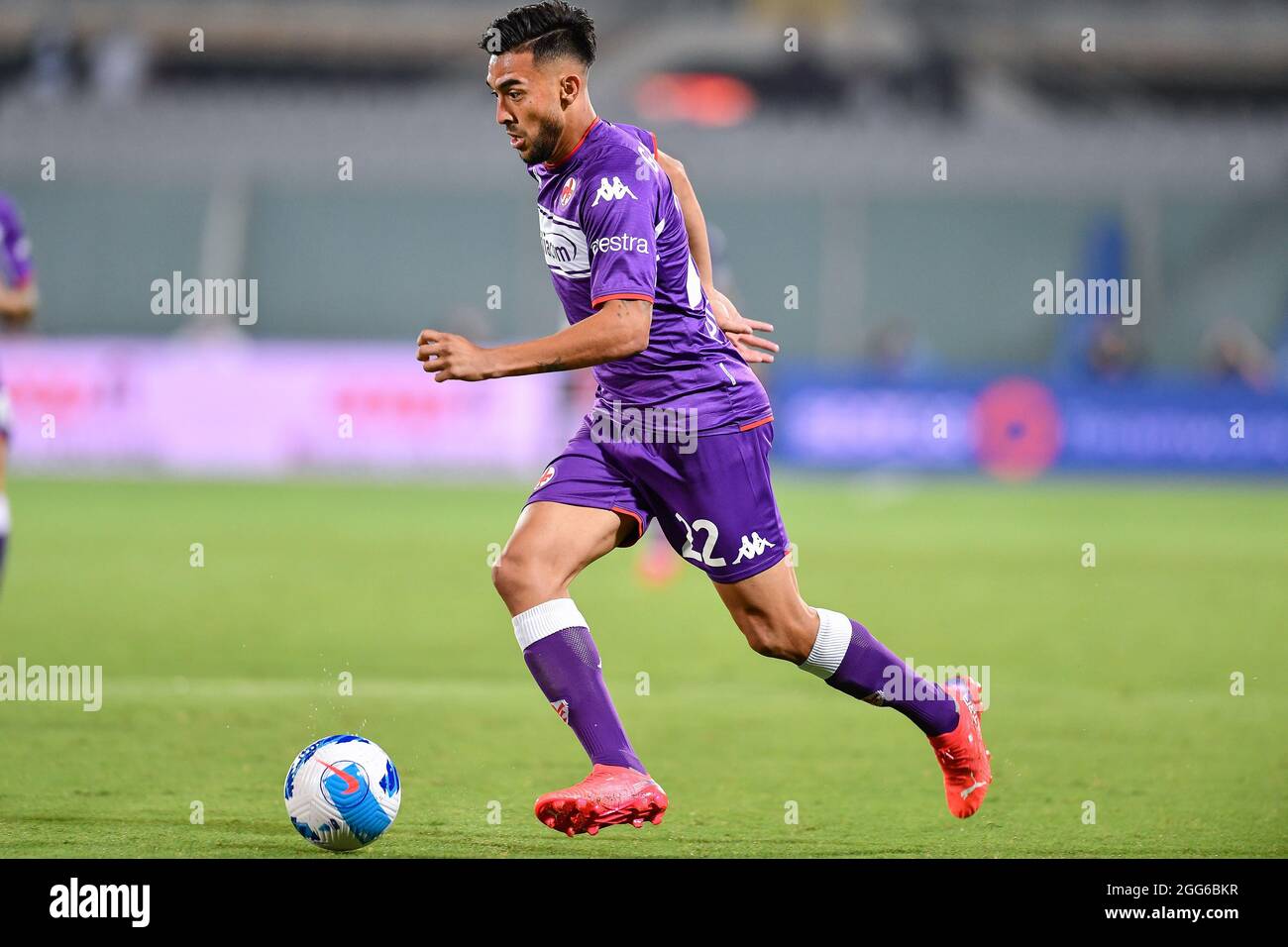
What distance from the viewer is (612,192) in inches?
186

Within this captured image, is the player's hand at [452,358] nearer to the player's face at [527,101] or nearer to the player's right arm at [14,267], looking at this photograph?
the player's face at [527,101]

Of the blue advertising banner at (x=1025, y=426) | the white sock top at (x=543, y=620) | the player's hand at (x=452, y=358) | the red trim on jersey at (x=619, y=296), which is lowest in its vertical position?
the white sock top at (x=543, y=620)

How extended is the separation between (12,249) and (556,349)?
12.8ft

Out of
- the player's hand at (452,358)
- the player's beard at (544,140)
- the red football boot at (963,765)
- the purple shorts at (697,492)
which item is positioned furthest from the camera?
the red football boot at (963,765)

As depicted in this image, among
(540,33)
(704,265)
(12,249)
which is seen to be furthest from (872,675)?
(12,249)

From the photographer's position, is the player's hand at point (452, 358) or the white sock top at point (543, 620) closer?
the player's hand at point (452, 358)

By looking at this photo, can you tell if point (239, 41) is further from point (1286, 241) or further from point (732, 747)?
point (732, 747)

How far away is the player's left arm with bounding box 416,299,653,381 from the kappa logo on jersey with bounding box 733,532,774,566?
2.30 feet

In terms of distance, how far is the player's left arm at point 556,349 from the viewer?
4.46 metres

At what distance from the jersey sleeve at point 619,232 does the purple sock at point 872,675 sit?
1206mm

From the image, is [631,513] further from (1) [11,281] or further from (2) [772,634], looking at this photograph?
(1) [11,281]

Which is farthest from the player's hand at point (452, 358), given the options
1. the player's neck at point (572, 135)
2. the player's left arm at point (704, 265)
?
the player's left arm at point (704, 265)

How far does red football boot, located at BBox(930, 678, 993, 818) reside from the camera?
529 cm
